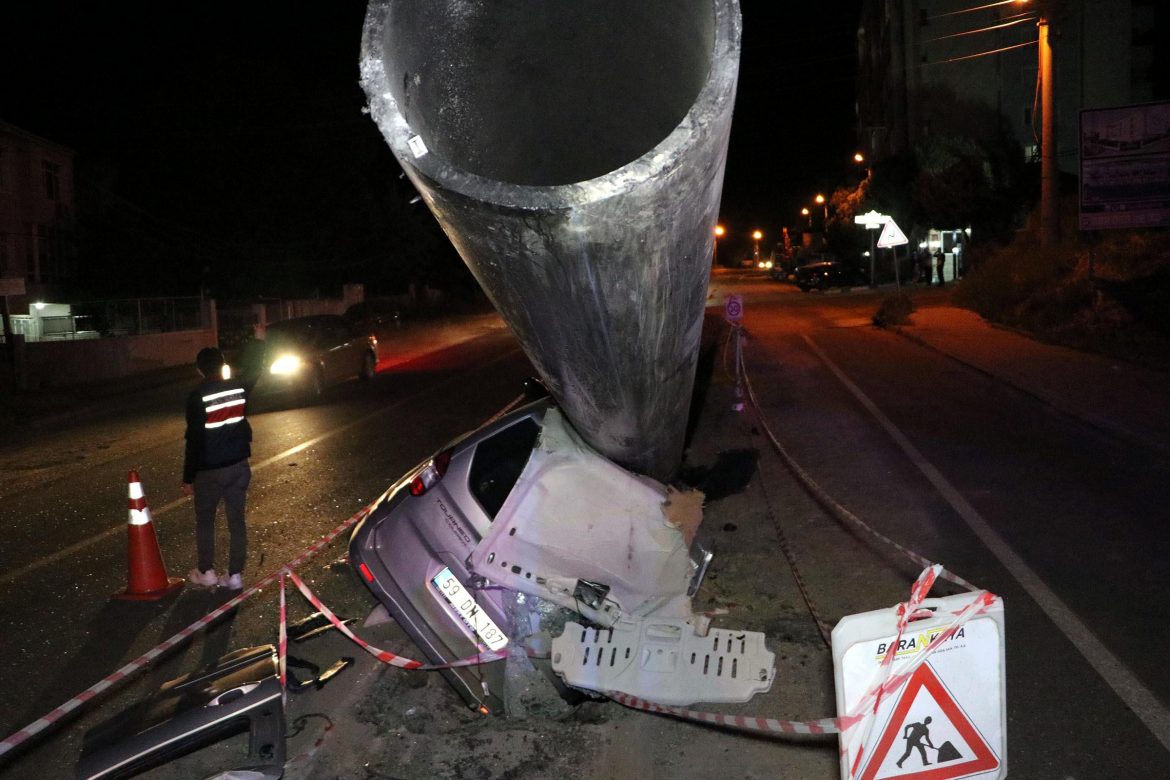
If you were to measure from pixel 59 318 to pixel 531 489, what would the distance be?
26364mm

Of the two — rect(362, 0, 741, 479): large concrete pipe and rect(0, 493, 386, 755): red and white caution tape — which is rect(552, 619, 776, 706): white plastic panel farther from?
rect(0, 493, 386, 755): red and white caution tape

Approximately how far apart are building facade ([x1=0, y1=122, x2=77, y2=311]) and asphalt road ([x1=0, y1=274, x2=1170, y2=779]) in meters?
19.5

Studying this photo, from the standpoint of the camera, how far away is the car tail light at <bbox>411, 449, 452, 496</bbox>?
212 inches

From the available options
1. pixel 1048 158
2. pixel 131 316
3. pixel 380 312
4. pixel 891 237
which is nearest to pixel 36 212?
pixel 131 316

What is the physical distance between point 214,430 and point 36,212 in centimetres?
3210

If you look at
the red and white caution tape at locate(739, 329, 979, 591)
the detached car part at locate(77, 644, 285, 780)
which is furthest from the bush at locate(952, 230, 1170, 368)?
the detached car part at locate(77, 644, 285, 780)

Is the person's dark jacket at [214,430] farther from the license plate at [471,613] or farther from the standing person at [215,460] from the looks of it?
the license plate at [471,613]

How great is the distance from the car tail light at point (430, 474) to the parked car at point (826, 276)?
46.3 meters

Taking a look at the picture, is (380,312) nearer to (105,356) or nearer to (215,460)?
(105,356)

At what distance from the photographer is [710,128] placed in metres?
2.73

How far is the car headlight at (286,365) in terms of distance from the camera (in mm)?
18052

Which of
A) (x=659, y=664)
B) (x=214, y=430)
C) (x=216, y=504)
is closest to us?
(x=659, y=664)

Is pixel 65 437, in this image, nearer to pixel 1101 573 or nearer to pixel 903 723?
pixel 1101 573

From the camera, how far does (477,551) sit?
487 cm
